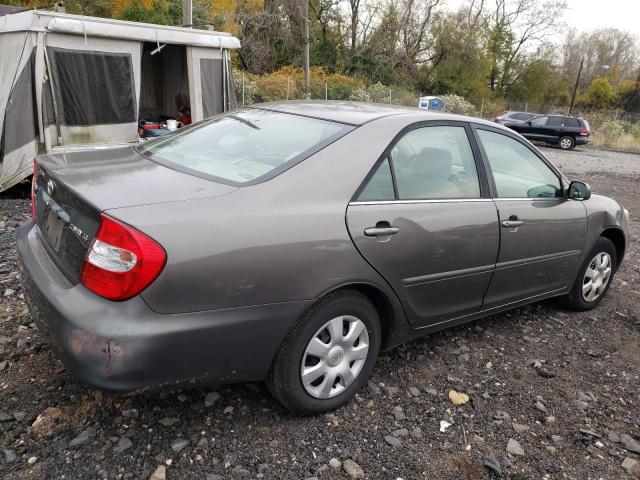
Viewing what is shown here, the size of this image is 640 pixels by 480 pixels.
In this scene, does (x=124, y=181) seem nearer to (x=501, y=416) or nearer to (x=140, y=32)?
(x=501, y=416)

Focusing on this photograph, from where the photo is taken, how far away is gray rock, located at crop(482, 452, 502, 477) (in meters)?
2.41

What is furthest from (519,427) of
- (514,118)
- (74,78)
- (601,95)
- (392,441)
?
(601,95)

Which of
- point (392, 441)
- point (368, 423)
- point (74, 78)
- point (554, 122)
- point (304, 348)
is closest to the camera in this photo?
point (304, 348)

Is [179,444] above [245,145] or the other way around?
the other way around

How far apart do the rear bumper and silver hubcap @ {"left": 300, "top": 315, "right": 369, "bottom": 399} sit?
→ 236 millimetres

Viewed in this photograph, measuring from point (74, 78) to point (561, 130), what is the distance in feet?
68.2

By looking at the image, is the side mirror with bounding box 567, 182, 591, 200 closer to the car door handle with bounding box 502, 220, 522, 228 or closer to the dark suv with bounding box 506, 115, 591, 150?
the car door handle with bounding box 502, 220, 522, 228

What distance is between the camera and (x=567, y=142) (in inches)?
903

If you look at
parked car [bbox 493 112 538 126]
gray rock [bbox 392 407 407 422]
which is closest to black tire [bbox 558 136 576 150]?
parked car [bbox 493 112 538 126]

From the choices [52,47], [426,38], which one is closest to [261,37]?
[426,38]

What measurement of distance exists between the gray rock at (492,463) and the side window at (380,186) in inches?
52.5

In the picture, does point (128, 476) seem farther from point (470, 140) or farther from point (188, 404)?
point (470, 140)

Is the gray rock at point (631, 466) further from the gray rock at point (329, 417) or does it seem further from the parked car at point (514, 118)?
the parked car at point (514, 118)

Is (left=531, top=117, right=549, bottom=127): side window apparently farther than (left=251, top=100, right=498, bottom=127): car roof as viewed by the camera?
Yes
